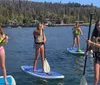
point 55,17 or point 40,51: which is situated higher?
point 40,51

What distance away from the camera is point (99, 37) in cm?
965

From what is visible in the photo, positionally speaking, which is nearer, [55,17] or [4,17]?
[4,17]

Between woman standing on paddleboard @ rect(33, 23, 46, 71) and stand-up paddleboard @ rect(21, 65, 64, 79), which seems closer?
stand-up paddleboard @ rect(21, 65, 64, 79)

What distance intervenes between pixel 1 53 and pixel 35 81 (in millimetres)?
3005

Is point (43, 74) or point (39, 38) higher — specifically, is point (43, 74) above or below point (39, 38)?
below

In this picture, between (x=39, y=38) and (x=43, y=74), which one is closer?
(x=39, y=38)

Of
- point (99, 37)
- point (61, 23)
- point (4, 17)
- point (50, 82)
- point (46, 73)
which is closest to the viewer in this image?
A: point (99, 37)

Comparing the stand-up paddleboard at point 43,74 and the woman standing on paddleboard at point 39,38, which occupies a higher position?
the woman standing on paddleboard at point 39,38

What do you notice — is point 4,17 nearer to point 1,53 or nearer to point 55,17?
point 55,17

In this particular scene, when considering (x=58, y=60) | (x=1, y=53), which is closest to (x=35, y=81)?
(x=1, y=53)

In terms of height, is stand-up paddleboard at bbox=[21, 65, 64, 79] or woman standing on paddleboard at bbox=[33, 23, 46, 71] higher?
woman standing on paddleboard at bbox=[33, 23, 46, 71]

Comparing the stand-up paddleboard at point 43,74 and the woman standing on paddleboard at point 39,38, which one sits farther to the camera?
the woman standing on paddleboard at point 39,38

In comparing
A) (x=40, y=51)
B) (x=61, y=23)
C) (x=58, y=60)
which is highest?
(x=40, y=51)

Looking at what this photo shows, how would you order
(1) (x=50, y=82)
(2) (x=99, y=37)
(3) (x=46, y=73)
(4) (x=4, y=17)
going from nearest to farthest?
(2) (x=99, y=37) < (1) (x=50, y=82) < (3) (x=46, y=73) < (4) (x=4, y=17)
